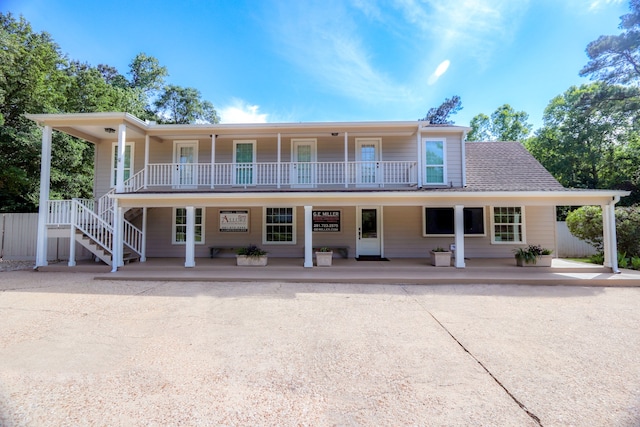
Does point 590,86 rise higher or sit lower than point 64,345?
higher

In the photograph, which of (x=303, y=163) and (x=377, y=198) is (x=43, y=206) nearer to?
(x=303, y=163)

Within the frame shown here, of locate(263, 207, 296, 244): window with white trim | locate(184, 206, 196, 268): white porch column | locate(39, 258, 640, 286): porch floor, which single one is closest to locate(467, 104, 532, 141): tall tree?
locate(39, 258, 640, 286): porch floor

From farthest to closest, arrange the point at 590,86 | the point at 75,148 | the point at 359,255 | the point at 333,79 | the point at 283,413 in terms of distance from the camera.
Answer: the point at 590,86 → the point at 75,148 → the point at 333,79 → the point at 359,255 → the point at 283,413

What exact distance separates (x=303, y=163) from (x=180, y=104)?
1939cm

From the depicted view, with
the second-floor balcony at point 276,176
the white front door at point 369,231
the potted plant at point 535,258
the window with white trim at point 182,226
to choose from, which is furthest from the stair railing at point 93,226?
the potted plant at point 535,258

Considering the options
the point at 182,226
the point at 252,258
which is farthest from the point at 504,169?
the point at 182,226

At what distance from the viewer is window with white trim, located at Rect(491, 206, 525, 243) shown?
443 inches

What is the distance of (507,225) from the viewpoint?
1129 centimetres

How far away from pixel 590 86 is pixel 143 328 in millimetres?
31322

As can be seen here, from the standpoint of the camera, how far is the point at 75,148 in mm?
16156

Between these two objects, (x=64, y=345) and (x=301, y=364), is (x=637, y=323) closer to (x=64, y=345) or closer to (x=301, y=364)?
(x=301, y=364)

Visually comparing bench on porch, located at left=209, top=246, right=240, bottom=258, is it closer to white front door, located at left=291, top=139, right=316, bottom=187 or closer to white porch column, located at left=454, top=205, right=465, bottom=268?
white front door, located at left=291, top=139, right=316, bottom=187

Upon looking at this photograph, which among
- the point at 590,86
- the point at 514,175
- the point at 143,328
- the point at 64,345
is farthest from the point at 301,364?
the point at 590,86

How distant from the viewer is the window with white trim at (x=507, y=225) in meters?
11.2
